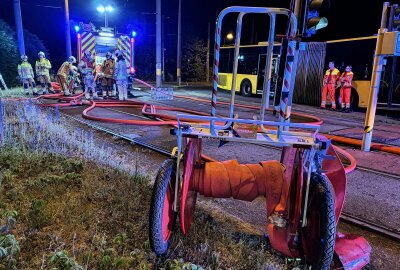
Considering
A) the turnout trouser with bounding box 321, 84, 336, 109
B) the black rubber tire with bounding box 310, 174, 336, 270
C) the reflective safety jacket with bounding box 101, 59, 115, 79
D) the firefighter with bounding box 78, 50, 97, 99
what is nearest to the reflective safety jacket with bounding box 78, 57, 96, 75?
the firefighter with bounding box 78, 50, 97, 99

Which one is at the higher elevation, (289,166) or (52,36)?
(52,36)

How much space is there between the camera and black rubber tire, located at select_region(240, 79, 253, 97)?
63.3ft

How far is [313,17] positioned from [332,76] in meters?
9.25

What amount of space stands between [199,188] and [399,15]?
17.9 feet

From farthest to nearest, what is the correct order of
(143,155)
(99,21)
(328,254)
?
(99,21) → (143,155) → (328,254)

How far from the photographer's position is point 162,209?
2.61m

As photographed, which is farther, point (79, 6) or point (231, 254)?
point (79, 6)

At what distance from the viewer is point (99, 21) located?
16828mm

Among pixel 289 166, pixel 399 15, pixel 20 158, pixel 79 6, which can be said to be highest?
pixel 79 6

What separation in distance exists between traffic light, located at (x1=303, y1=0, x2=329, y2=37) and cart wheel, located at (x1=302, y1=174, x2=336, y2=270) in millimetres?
3345

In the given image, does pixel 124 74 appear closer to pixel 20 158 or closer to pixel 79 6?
pixel 20 158

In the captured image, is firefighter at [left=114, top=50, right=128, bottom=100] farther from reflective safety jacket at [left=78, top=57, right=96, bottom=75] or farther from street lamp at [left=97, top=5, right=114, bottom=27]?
street lamp at [left=97, top=5, right=114, bottom=27]

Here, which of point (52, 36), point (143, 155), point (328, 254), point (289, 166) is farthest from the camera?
point (52, 36)

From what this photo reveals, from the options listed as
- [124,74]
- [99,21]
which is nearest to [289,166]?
[124,74]
